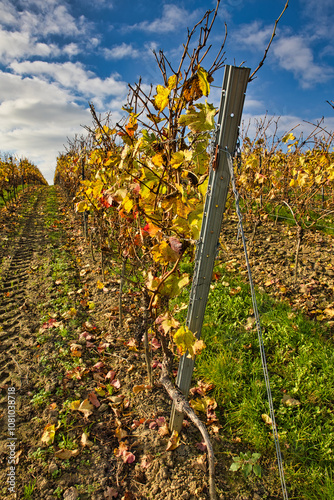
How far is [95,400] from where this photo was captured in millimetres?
2158

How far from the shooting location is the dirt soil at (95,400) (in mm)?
1617

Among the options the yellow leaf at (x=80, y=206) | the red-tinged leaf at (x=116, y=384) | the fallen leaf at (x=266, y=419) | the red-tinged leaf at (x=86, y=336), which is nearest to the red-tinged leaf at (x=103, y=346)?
the red-tinged leaf at (x=86, y=336)

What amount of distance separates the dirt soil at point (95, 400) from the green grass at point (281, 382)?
152 millimetres

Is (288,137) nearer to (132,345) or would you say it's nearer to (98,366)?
(132,345)

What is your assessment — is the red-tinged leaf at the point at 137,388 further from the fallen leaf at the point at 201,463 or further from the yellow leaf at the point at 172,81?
the yellow leaf at the point at 172,81

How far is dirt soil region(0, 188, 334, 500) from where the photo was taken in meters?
1.62

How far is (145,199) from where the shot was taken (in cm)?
167

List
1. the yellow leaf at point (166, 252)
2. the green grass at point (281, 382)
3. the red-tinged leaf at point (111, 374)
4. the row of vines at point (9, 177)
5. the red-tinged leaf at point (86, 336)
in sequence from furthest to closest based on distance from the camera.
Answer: the row of vines at point (9, 177)
the red-tinged leaf at point (86, 336)
the red-tinged leaf at point (111, 374)
the green grass at point (281, 382)
the yellow leaf at point (166, 252)

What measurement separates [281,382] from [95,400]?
1552mm

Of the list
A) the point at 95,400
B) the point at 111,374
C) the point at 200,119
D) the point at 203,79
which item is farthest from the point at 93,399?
the point at 203,79

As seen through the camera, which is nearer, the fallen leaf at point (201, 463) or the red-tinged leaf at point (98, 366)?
the fallen leaf at point (201, 463)

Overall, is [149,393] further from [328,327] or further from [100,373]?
[328,327]

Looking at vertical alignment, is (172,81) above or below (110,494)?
above

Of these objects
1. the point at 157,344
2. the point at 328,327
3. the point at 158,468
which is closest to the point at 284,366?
the point at 328,327
